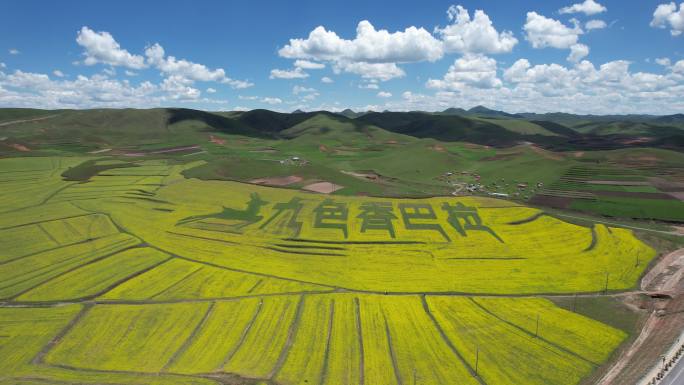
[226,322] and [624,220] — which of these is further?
[624,220]

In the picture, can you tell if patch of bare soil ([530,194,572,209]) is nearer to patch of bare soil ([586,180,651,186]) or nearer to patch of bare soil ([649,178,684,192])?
patch of bare soil ([586,180,651,186])

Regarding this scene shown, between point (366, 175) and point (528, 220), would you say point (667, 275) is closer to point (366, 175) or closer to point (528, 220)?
point (528, 220)

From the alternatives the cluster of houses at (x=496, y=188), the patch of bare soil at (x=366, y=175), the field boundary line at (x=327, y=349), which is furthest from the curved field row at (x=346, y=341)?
the patch of bare soil at (x=366, y=175)

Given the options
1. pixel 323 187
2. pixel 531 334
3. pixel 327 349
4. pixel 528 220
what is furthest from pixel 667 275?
pixel 323 187

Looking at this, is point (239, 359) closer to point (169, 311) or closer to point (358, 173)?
point (169, 311)

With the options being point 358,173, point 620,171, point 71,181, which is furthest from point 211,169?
point 620,171

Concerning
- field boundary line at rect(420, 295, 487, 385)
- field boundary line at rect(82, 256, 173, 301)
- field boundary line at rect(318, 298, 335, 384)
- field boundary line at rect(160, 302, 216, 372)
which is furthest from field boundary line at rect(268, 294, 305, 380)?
field boundary line at rect(82, 256, 173, 301)
